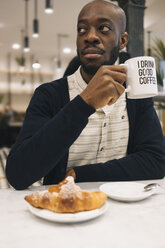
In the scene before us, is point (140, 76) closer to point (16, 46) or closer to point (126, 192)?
point (126, 192)

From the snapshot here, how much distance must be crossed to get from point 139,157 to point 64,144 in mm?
399

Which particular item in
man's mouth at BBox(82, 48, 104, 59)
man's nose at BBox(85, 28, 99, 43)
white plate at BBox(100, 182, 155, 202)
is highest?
man's nose at BBox(85, 28, 99, 43)

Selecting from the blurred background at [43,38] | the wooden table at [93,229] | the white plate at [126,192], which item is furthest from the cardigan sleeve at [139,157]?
the blurred background at [43,38]

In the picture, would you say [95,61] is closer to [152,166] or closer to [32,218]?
[152,166]

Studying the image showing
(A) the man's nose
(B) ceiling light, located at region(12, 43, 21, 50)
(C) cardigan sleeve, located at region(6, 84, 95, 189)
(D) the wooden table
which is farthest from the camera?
(B) ceiling light, located at region(12, 43, 21, 50)

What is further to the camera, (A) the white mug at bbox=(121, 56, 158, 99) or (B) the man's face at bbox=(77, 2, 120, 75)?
(B) the man's face at bbox=(77, 2, 120, 75)

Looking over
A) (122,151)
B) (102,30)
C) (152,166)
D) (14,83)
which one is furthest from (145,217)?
(14,83)

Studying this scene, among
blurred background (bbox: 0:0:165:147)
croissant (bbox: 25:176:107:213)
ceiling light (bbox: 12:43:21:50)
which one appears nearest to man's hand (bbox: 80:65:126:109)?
croissant (bbox: 25:176:107:213)

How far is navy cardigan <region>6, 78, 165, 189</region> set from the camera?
0.84m

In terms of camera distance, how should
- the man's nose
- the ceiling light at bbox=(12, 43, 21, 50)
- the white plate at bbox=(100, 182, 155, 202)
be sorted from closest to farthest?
1. the white plate at bbox=(100, 182, 155, 202)
2. the man's nose
3. the ceiling light at bbox=(12, 43, 21, 50)

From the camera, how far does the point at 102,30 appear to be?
3.43ft

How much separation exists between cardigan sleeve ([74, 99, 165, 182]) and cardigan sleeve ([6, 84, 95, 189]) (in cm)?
19

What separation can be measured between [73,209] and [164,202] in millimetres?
303

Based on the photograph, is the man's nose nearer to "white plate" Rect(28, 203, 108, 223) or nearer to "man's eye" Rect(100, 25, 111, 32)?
"man's eye" Rect(100, 25, 111, 32)
